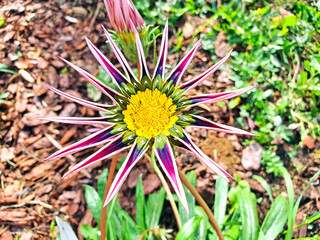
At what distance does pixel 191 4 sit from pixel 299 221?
6.48 ft

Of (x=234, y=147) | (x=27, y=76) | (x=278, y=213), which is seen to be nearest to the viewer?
(x=278, y=213)

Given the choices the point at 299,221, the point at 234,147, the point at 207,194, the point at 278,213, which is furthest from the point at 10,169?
the point at 299,221

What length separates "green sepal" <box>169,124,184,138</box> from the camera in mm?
1550

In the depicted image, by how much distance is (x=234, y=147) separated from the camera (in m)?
2.70

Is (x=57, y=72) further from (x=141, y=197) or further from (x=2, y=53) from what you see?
(x=141, y=197)

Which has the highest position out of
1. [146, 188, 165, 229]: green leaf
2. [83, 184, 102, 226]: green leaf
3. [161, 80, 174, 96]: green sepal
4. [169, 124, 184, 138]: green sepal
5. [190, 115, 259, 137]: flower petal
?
[161, 80, 174, 96]: green sepal

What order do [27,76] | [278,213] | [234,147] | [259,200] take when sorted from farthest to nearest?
1. [27,76]
2. [234,147]
3. [259,200]
4. [278,213]

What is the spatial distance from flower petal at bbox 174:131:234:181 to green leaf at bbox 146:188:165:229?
3.37ft

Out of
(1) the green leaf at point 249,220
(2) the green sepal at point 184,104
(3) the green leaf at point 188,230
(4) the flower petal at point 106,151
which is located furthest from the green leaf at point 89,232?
(2) the green sepal at point 184,104

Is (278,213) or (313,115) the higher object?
(313,115)

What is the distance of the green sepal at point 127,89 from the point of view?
64.6 inches

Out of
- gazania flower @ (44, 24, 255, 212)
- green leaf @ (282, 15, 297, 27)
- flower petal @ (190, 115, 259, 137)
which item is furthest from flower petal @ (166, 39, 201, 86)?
green leaf @ (282, 15, 297, 27)

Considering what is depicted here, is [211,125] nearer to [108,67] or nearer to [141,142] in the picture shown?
[141,142]

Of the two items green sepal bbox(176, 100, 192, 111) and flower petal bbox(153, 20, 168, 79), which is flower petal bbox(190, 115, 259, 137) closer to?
green sepal bbox(176, 100, 192, 111)
